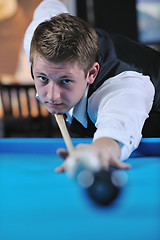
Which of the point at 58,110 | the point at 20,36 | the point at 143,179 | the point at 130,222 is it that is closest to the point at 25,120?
the point at 20,36

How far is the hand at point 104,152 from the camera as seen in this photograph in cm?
88

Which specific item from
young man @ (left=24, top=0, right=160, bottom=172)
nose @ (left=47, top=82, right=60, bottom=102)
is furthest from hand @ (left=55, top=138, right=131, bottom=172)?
nose @ (left=47, top=82, right=60, bottom=102)

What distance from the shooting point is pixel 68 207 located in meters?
0.81

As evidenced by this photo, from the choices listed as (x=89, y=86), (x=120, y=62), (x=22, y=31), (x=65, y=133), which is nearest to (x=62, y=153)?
(x=65, y=133)

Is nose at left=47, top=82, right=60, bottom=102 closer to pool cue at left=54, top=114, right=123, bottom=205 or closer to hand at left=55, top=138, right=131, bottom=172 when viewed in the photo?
hand at left=55, top=138, right=131, bottom=172

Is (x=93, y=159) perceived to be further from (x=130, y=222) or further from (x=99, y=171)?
(x=130, y=222)

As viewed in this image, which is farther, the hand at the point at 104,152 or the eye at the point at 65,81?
the eye at the point at 65,81

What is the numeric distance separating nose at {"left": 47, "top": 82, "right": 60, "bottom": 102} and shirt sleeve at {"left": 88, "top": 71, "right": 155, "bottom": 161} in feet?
0.60

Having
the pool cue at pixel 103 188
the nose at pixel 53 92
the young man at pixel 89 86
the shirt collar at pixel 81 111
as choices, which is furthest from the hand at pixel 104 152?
the shirt collar at pixel 81 111

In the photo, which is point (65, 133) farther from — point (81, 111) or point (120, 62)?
point (120, 62)

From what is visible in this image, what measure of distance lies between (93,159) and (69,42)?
0.65 meters

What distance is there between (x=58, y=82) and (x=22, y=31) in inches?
199

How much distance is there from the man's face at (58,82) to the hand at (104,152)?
25cm

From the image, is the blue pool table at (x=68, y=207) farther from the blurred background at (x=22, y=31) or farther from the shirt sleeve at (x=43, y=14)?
the blurred background at (x=22, y=31)
